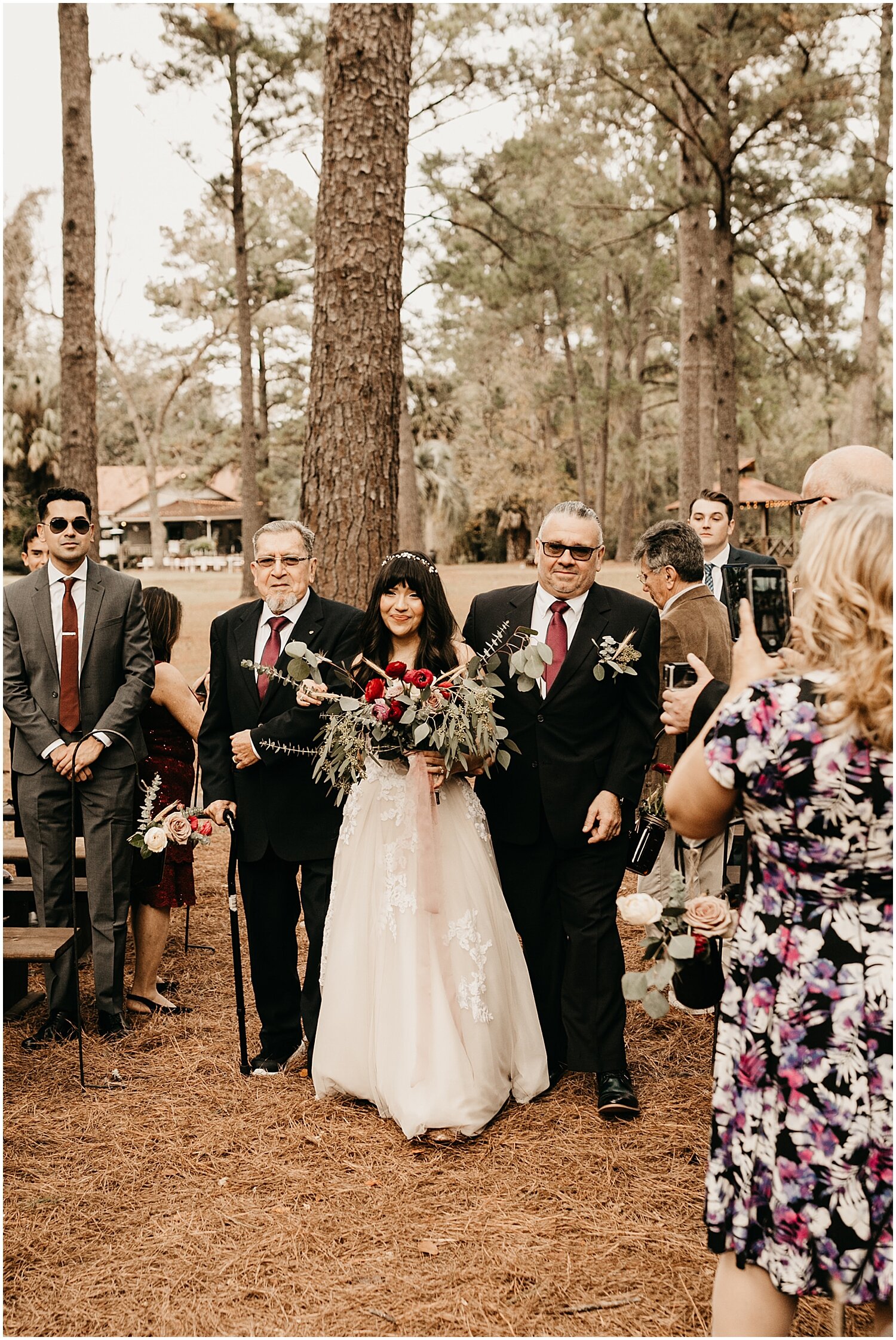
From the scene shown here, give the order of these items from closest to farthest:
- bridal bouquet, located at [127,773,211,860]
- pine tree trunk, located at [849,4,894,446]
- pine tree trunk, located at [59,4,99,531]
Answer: bridal bouquet, located at [127,773,211,860] → pine tree trunk, located at [59,4,99,531] → pine tree trunk, located at [849,4,894,446]

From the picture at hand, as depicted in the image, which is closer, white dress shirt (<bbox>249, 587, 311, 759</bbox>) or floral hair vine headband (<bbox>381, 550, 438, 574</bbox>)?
floral hair vine headband (<bbox>381, 550, 438, 574</bbox>)

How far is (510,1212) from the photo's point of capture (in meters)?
3.61

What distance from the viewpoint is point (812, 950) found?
225cm

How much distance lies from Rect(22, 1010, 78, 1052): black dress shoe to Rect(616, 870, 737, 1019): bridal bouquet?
10.6 feet

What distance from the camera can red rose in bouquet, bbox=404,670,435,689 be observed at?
397 cm

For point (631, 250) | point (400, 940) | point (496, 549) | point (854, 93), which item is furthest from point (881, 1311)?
point (496, 549)

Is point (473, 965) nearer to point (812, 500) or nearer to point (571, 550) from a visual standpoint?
point (571, 550)

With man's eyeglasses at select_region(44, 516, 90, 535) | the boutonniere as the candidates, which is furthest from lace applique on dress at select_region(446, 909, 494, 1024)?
man's eyeglasses at select_region(44, 516, 90, 535)

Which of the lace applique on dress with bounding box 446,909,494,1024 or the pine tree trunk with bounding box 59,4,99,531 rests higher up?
the pine tree trunk with bounding box 59,4,99,531

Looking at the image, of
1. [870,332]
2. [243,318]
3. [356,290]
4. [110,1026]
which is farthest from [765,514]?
[110,1026]

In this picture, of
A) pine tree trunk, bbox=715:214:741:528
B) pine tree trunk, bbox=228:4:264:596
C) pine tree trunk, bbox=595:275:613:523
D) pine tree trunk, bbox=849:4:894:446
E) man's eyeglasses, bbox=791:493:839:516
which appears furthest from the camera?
pine tree trunk, bbox=595:275:613:523

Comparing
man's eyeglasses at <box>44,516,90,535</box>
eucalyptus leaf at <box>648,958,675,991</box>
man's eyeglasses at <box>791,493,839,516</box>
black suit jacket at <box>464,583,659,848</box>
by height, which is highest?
man's eyeglasses at <box>44,516,90,535</box>

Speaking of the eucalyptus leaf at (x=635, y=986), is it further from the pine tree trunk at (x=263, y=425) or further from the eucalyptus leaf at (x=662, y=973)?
the pine tree trunk at (x=263, y=425)

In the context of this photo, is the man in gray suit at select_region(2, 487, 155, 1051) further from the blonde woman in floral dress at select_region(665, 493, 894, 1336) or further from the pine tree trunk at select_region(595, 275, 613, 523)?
the pine tree trunk at select_region(595, 275, 613, 523)
